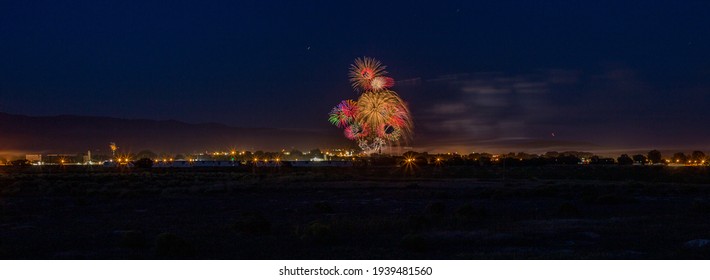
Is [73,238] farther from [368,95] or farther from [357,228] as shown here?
[368,95]

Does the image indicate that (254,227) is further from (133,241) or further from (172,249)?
(172,249)

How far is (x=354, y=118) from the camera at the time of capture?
262ft

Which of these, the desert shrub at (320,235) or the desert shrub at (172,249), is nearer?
the desert shrub at (172,249)

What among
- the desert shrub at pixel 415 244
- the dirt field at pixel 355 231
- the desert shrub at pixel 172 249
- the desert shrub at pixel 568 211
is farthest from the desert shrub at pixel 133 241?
the desert shrub at pixel 568 211

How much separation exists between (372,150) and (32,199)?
43638 millimetres

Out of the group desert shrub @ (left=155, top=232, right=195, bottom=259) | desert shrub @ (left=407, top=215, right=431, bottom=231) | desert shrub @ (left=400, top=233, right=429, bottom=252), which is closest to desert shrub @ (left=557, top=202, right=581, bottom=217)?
desert shrub @ (left=407, top=215, right=431, bottom=231)

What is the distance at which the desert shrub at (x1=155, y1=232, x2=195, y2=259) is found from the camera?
17500mm

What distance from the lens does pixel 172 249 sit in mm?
17609

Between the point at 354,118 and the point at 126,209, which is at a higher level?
the point at 354,118

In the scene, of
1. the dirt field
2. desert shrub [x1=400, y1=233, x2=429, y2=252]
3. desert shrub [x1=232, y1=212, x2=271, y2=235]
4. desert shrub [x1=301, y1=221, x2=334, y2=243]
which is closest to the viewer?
the dirt field

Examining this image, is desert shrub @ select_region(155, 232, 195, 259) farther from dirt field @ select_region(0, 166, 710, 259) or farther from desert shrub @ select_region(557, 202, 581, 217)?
desert shrub @ select_region(557, 202, 581, 217)

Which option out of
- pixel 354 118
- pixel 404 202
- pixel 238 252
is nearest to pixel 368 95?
pixel 354 118

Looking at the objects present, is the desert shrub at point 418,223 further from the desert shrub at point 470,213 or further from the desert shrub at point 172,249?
the desert shrub at point 172,249

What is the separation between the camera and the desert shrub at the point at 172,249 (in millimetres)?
17500
